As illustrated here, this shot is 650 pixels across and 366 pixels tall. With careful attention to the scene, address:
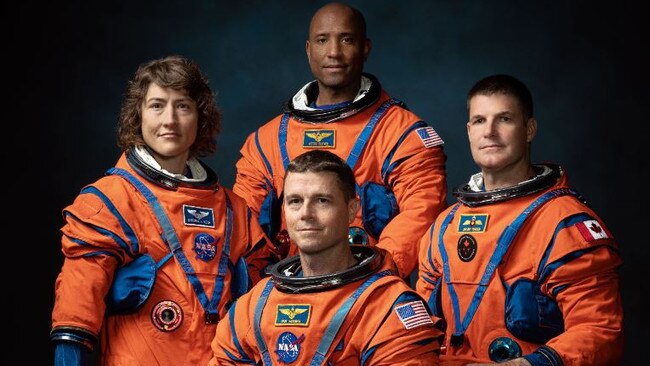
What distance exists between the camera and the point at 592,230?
17.7 ft

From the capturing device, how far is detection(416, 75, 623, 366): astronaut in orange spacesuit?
17.4 feet

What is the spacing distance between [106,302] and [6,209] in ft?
7.68

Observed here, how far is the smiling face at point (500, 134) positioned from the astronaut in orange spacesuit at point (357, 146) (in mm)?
585

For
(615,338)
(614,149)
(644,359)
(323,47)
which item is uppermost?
(323,47)

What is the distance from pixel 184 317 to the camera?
5641 mm

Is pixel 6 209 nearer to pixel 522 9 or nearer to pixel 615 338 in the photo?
pixel 522 9

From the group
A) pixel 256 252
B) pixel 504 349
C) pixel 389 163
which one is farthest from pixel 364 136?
pixel 504 349

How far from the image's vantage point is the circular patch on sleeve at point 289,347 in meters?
5.08

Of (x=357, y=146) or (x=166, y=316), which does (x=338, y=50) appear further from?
(x=166, y=316)

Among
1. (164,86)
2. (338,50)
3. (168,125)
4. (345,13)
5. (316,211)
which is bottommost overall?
(316,211)

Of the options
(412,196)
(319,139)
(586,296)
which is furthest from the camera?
(319,139)

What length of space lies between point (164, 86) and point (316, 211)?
107 cm

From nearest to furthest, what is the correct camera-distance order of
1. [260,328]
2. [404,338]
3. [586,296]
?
[404,338], [260,328], [586,296]

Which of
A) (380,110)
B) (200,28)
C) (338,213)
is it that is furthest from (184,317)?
(200,28)
